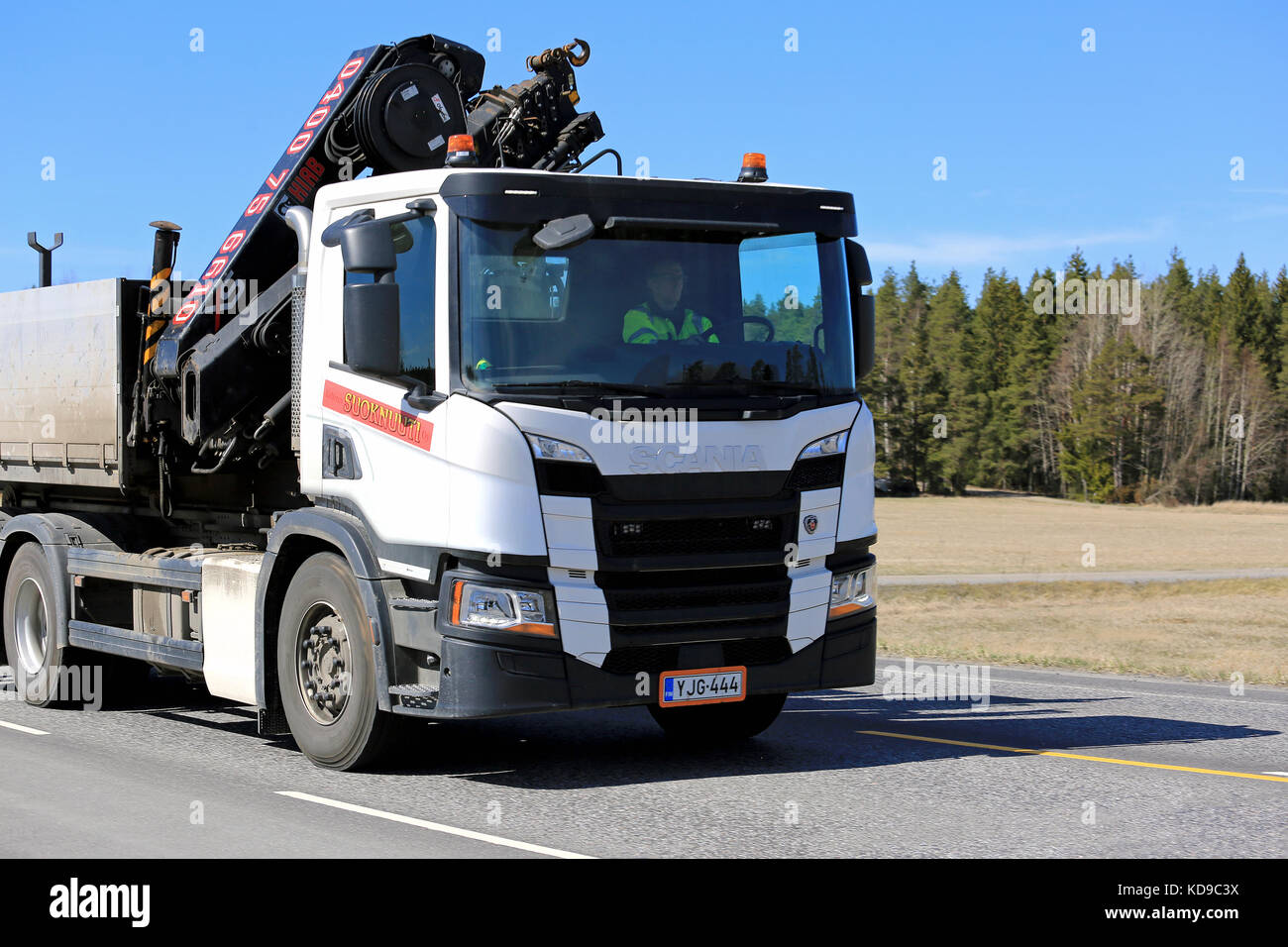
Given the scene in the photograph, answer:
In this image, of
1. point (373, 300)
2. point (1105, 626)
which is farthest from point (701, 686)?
point (1105, 626)

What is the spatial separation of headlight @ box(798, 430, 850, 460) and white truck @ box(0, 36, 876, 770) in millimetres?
16

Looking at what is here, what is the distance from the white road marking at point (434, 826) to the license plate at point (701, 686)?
1478 millimetres

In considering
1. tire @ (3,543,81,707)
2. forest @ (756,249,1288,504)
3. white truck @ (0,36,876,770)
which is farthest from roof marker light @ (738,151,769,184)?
forest @ (756,249,1288,504)

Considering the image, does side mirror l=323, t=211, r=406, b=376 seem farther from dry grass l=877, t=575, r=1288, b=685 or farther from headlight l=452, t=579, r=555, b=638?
dry grass l=877, t=575, r=1288, b=685

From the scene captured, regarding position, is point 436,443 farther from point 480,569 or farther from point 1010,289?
point 1010,289

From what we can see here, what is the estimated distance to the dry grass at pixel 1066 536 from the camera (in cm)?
4359

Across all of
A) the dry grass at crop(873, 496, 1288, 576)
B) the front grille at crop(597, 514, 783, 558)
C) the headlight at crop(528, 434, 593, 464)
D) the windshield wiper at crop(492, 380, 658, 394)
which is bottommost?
the dry grass at crop(873, 496, 1288, 576)

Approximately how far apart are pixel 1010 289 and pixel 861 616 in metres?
141

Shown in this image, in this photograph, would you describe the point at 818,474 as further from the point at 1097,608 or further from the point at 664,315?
the point at 1097,608

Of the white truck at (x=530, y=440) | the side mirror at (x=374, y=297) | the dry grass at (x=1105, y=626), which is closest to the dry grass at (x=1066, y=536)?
the dry grass at (x=1105, y=626)

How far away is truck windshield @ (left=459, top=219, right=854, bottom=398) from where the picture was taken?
7309mm

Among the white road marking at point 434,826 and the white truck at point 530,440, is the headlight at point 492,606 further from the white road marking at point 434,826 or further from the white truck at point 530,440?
the white road marking at point 434,826
